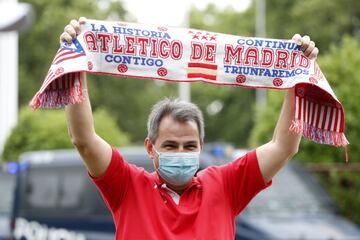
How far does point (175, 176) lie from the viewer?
4.08 meters

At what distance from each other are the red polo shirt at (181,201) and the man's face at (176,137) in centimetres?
15

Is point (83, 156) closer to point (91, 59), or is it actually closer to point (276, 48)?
point (91, 59)

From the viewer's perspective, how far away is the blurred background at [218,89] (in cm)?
1462

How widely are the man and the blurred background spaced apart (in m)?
8.91

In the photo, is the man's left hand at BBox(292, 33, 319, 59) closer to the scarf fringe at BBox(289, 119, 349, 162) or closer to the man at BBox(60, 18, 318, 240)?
the man at BBox(60, 18, 318, 240)

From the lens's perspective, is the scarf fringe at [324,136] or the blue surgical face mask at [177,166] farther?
the scarf fringe at [324,136]

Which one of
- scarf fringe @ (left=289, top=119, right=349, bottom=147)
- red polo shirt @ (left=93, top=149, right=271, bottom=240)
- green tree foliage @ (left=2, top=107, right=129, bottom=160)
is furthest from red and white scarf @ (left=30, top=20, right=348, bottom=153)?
green tree foliage @ (left=2, top=107, right=129, bottom=160)

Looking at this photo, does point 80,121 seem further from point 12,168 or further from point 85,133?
point 12,168

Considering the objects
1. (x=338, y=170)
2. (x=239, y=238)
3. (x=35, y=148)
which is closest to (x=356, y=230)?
(x=239, y=238)

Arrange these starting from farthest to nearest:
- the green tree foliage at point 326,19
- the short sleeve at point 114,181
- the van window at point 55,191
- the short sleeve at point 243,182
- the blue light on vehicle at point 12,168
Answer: the green tree foliage at point 326,19 → the blue light on vehicle at point 12,168 → the van window at point 55,191 → the short sleeve at point 243,182 → the short sleeve at point 114,181

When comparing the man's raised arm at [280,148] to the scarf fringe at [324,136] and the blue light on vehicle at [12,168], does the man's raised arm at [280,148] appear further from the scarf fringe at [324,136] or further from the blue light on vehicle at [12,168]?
the blue light on vehicle at [12,168]

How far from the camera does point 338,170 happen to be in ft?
42.8

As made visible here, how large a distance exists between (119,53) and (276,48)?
749 mm

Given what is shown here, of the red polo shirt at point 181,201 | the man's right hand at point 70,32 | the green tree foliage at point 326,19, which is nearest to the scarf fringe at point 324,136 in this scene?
the red polo shirt at point 181,201
